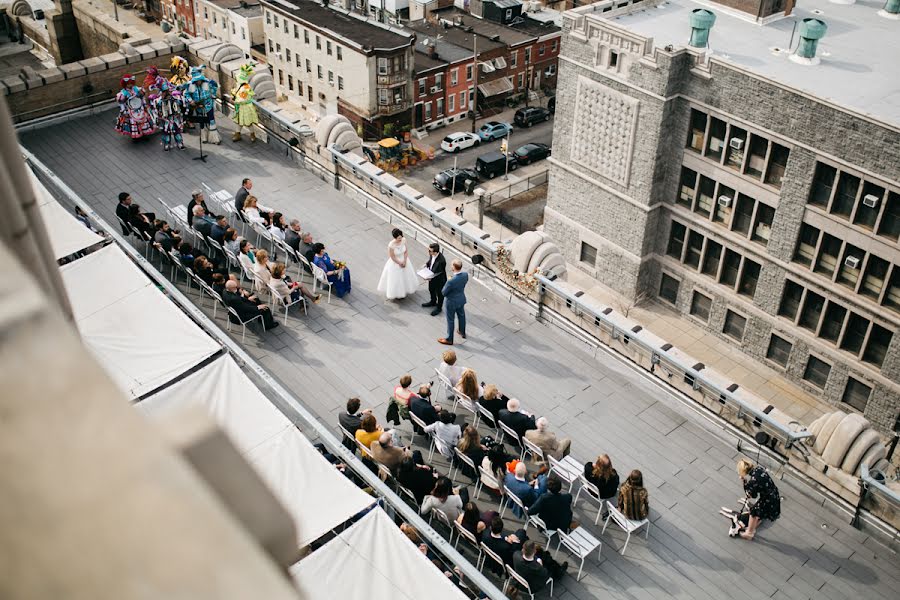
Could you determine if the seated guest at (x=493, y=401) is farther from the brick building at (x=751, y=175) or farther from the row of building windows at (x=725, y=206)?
the row of building windows at (x=725, y=206)

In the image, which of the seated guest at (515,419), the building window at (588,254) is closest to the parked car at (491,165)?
the building window at (588,254)

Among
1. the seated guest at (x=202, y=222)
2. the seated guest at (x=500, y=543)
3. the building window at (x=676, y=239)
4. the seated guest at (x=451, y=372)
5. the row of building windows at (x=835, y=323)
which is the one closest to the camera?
the seated guest at (x=500, y=543)

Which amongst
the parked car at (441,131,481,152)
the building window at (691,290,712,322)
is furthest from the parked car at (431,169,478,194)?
the building window at (691,290,712,322)

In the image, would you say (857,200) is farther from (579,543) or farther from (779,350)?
(579,543)

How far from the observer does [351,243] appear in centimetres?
2527

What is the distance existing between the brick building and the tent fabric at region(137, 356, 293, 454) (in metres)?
32.6

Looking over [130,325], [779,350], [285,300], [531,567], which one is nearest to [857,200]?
[779,350]

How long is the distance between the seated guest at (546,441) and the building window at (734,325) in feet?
124

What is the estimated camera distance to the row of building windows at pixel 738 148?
153 ft

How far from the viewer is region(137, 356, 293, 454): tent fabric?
682 inches

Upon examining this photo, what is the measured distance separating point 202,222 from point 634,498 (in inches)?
504

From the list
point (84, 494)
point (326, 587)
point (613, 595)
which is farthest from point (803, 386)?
point (84, 494)

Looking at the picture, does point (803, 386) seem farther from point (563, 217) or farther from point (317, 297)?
point (317, 297)

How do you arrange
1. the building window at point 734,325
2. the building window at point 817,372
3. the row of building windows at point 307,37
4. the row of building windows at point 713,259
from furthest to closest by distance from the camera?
the row of building windows at point 307,37
the building window at point 734,325
the row of building windows at point 713,259
the building window at point 817,372
